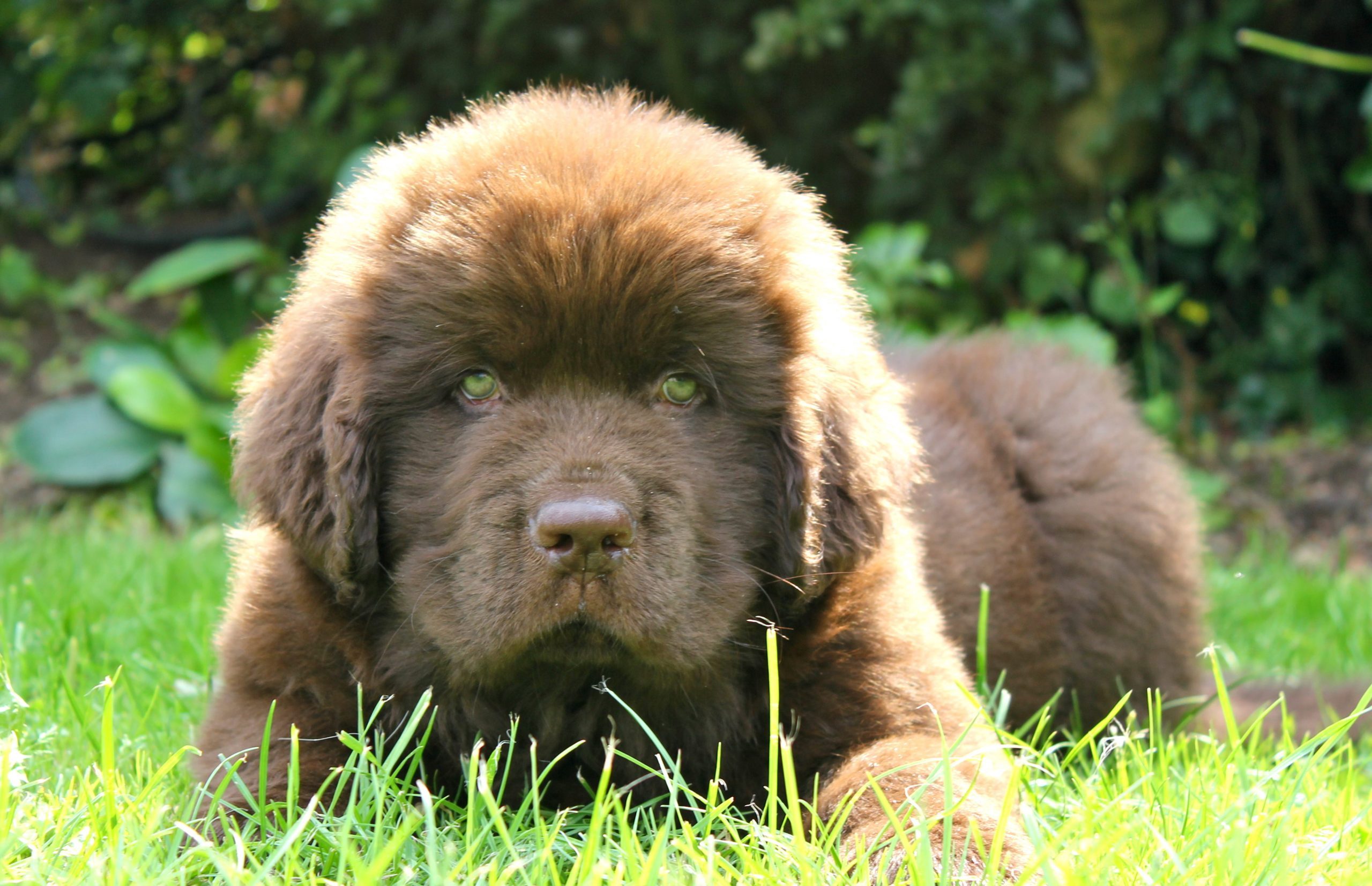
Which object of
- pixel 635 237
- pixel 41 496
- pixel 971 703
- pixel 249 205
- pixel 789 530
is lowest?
pixel 41 496

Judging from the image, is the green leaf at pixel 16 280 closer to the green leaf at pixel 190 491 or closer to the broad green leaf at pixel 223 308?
the broad green leaf at pixel 223 308

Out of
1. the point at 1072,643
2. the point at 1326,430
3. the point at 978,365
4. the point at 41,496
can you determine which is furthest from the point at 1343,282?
the point at 41,496

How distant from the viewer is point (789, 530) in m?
2.49

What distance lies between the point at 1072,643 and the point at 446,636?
1808 millimetres

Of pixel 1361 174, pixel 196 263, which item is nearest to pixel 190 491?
pixel 196 263

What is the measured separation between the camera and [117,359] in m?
6.35

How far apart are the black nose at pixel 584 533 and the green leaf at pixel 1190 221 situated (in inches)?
190

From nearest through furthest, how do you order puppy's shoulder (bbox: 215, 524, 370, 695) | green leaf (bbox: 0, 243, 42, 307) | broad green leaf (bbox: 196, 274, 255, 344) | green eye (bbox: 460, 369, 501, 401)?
green eye (bbox: 460, 369, 501, 401) → puppy's shoulder (bbox: 215, 524, 370, 695) → broad green leaf (bbox: 196, 274, 255, 344) → green leaf (bbox: 0, 243, 42, 307)

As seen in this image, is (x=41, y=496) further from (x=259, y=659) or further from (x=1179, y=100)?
(x=1179, y=100)

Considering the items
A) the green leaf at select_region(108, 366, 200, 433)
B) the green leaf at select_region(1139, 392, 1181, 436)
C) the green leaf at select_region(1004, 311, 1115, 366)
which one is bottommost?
the green leaf at select_region(108, 366, 200, 433)

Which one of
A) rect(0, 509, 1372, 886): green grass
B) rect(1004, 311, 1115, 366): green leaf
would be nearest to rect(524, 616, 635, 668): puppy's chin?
rect(0, 509, 1372, 886): green grass

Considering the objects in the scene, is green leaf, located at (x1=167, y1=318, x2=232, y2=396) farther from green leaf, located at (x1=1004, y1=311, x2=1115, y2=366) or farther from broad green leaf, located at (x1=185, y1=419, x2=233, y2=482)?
green leaf, located at (x1=1004, y1=311, x2=1115, y2=366)

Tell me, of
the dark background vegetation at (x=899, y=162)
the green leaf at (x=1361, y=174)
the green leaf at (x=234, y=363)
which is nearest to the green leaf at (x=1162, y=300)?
the dark background vegetation at (x=899, y=162)

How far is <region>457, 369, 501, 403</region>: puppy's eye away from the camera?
7.77 feet
